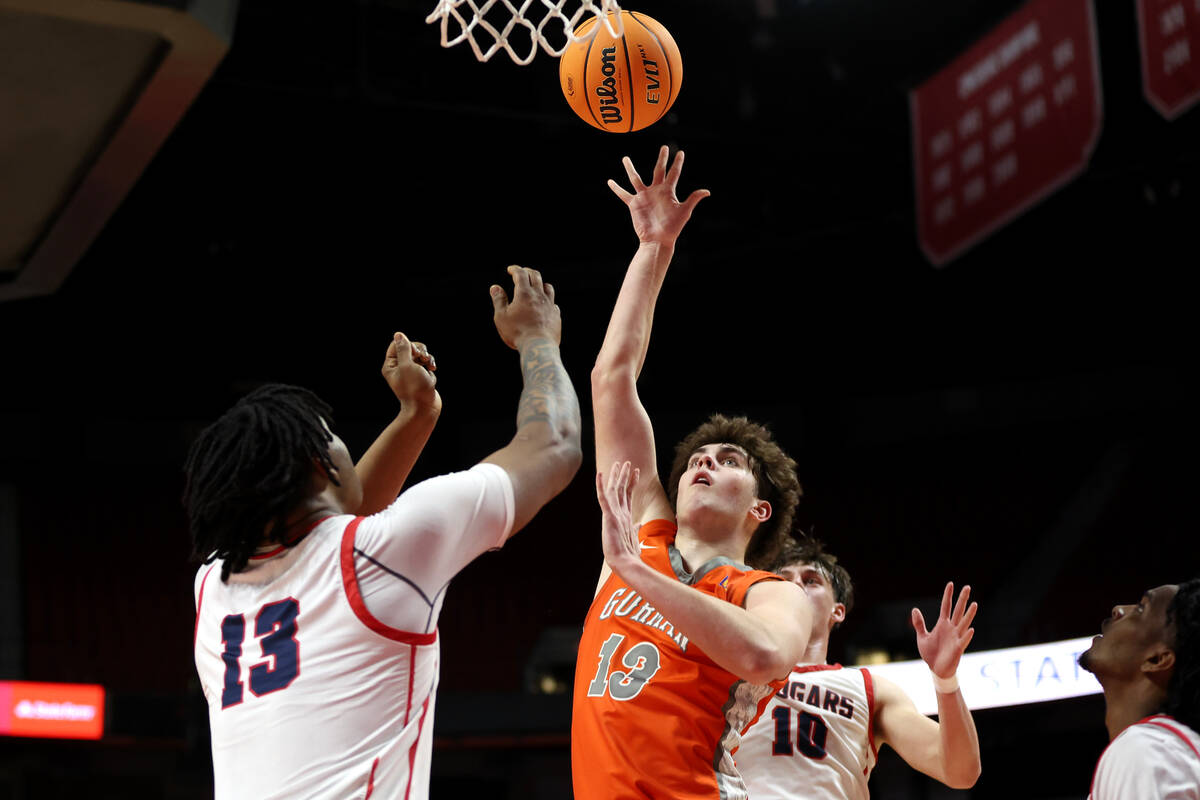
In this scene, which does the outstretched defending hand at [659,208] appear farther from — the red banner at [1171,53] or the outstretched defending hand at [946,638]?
the red banner at [1171,53]

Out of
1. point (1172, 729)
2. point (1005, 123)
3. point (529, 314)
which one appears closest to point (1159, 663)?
point (1172, 729)

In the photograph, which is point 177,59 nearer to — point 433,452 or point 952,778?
point 952,778

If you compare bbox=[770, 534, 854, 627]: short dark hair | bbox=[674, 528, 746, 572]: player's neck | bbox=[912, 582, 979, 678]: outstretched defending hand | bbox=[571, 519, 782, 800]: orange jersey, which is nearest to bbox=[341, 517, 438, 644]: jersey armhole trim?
bbox=[571, 519, 782, 800]: orange jersey

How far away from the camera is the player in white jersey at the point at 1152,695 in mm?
2959

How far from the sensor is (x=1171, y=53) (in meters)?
6.24

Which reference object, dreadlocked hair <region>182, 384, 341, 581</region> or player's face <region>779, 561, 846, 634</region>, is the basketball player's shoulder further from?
dreadlocked hair <region>182, 384, 341, 581</region>

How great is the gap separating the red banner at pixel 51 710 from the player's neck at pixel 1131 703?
966 cm

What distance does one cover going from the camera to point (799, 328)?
1441cm

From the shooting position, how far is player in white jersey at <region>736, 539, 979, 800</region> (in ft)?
12.6

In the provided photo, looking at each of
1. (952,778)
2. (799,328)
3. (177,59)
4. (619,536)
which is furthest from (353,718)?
(799,328)

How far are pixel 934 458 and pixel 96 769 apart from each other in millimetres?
9379

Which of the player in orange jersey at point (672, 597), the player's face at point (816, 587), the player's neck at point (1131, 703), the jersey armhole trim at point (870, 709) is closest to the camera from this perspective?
the player in orange jersey at point (672, 597)

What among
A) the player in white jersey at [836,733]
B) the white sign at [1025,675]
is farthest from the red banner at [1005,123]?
the player in white jersey at [836,733]

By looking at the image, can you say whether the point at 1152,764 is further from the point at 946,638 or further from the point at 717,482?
the point at 717,482
